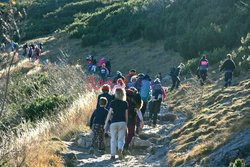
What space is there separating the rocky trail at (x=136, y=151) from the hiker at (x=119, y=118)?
0.40m

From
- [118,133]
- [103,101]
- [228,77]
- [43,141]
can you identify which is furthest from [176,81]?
[43,141]

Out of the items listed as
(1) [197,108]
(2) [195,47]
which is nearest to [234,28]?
(2) [195,47]

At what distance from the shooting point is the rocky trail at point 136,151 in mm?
10641

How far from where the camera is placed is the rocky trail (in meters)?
10.6

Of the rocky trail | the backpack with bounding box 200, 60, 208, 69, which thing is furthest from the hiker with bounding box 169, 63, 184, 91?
the rocky trail

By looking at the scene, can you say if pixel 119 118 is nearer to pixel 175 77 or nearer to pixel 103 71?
pixel 175 77

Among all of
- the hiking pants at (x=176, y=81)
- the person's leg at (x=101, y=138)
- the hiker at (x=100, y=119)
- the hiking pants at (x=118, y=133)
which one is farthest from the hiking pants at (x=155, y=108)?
the hiking pants at (x=176, y=81)

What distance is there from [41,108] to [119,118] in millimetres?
6154

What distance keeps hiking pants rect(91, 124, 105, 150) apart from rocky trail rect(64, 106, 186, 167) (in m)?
0.23

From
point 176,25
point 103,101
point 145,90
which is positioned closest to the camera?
→ point 103,101

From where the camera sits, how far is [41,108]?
16.2 m

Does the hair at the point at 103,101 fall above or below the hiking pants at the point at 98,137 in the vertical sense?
above

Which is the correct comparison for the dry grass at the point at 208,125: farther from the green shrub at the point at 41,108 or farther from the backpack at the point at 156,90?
the green shrub at the point at 41,108

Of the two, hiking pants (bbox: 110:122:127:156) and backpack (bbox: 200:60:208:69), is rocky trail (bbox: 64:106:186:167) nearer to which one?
hiking pants (bbox: 110:122:127:156)
